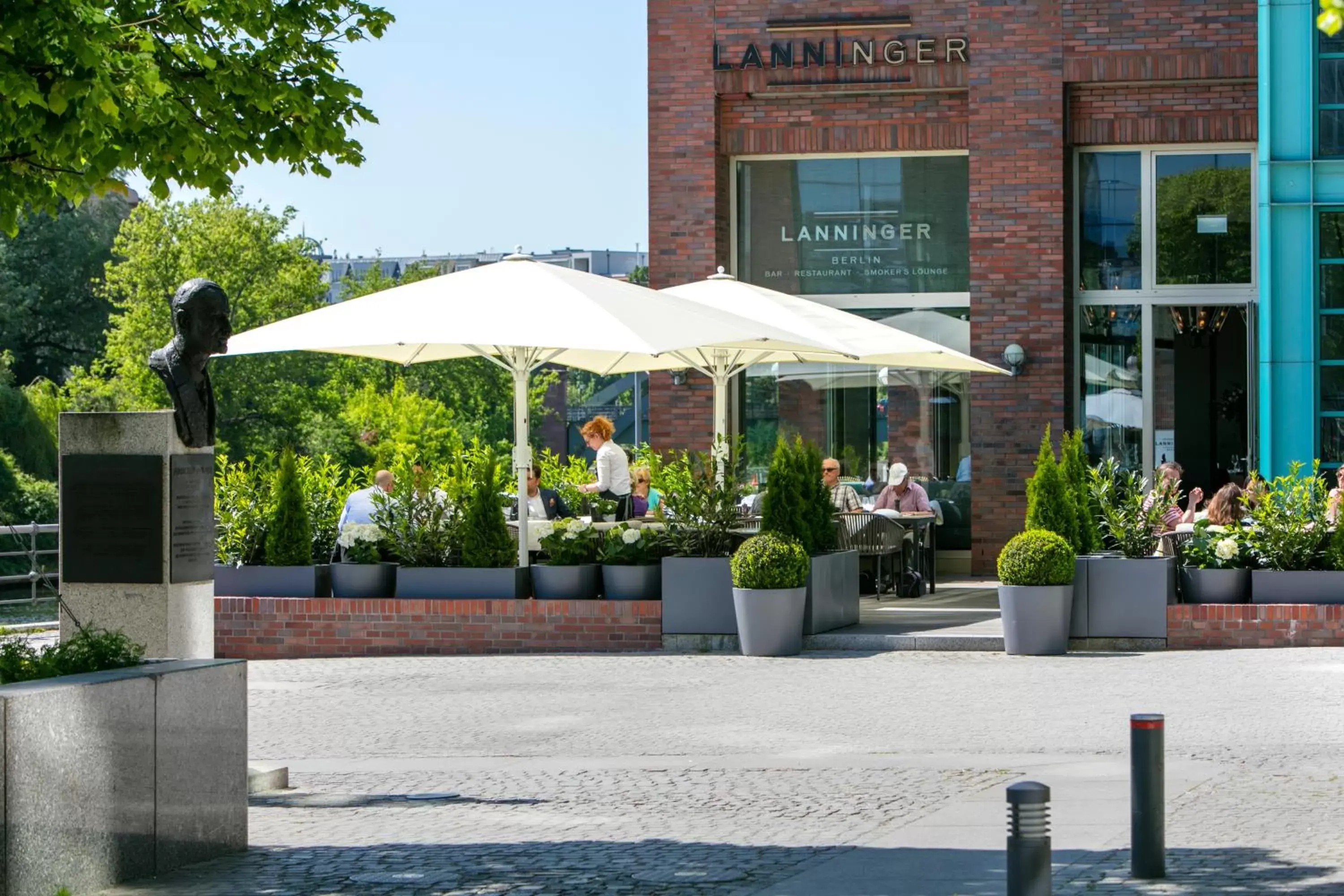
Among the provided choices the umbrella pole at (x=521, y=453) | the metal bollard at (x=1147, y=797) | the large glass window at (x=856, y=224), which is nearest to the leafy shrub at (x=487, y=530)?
the umbrella pole at (x=521, y=453)

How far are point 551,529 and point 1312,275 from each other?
842cm

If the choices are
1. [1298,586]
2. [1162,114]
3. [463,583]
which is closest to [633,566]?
[463,583]

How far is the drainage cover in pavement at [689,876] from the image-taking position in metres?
6.93

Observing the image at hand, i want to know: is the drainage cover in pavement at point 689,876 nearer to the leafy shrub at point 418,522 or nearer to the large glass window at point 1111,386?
the leafy shrub at point 418,522

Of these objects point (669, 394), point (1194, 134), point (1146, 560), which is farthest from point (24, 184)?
point (1194, 134)

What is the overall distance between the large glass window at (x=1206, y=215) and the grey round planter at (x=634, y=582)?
8.84m

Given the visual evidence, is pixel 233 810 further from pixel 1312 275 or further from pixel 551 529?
pixel 1312 275

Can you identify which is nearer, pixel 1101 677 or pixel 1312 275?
pixel 1101 677

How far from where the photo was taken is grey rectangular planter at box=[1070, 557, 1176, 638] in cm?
1412

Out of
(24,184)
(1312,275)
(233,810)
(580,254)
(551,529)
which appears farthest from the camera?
(580,254)

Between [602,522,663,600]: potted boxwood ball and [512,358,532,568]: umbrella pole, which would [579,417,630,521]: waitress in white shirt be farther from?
[602,522,663,600]: potted boxwood ball

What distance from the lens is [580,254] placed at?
5945 inches

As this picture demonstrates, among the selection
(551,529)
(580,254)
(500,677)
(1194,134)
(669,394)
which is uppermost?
(580,254)

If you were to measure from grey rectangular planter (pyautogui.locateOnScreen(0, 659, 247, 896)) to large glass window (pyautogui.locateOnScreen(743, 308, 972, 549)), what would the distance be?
45.8 feet
